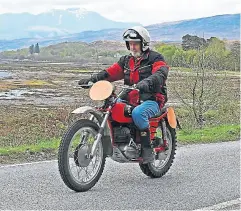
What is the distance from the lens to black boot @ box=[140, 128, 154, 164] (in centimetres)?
714

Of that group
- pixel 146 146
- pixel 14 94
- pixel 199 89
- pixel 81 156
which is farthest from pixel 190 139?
pixel 14 94

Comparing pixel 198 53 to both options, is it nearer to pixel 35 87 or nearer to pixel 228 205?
pixel 228 205

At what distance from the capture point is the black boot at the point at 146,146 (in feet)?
23.4

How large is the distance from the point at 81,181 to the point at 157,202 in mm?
956

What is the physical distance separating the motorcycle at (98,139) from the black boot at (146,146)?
0.07 meters

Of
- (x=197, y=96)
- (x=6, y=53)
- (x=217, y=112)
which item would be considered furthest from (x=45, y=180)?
(x=6, y=53)

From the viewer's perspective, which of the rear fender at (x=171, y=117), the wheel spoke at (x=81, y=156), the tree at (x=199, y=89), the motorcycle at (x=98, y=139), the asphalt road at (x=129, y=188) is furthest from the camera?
the tree at (x=199, y=89)

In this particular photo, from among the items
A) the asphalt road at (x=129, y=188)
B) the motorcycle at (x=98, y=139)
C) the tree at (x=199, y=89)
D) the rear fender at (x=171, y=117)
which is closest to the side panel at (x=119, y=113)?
the motorcycle at (x=98, y=139)

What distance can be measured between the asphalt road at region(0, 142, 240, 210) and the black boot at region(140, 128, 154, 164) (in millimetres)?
335

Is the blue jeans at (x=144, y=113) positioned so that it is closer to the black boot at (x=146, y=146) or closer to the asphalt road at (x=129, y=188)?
the black boot at (x=146, y=146)

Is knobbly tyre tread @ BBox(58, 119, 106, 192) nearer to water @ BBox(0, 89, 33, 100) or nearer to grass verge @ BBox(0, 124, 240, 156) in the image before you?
grass verge @ BBox(0, 124, 240, 156)

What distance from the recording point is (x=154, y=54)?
7.30m

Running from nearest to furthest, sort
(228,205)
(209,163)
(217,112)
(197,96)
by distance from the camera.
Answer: (228,205) → (209,163) → (197,96) → (217,112)

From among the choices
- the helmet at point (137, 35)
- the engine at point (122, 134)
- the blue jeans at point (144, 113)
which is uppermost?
the helmet at point (137, 35)
